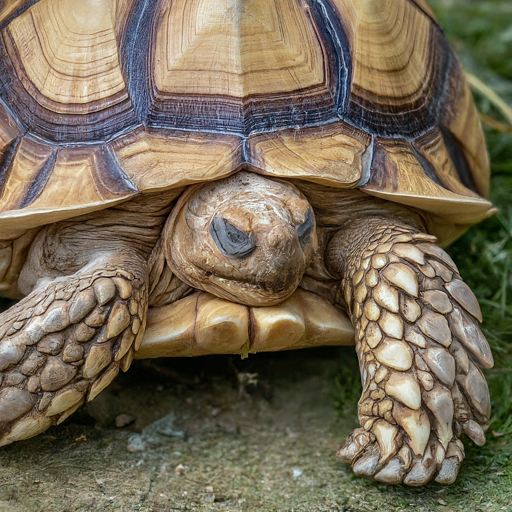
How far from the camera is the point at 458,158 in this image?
9.50ft

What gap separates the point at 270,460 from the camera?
7.78 feet

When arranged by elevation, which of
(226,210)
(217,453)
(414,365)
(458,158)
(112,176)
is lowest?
(217,453)

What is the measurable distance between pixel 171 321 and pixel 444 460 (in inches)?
41.7

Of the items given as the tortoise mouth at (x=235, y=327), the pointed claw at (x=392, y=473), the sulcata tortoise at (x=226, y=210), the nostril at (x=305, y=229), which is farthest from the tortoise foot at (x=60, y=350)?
the pointed claw at (x=392, y=473)

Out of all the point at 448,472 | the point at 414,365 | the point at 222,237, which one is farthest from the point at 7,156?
the point at 448,472

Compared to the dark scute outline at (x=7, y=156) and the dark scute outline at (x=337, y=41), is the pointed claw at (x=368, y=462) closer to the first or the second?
the dark scute outline at (x=337, y=41)

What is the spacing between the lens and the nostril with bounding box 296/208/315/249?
2158 mm

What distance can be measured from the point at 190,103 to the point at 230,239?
53 centimetres

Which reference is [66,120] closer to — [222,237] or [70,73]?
[70,73]

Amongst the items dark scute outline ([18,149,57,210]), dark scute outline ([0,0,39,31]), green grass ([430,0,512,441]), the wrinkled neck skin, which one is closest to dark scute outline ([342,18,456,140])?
the wrinkled neck skin

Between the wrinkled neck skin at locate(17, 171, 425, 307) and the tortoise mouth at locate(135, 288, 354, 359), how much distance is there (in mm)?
50

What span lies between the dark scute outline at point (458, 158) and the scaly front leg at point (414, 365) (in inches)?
27.8

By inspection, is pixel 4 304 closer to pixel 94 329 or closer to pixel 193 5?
pixel 94 329

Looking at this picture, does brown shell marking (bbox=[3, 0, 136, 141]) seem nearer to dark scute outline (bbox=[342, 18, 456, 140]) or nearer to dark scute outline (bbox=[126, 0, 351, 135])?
dark scute outline (bbox=[126, 0, 351, 135])
